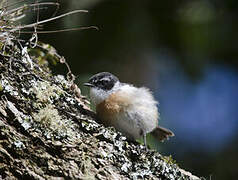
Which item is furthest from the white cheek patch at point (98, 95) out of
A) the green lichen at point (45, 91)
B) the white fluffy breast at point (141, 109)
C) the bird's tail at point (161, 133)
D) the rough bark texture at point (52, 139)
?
the bird's tail at point (161, 133)

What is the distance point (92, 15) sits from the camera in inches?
242

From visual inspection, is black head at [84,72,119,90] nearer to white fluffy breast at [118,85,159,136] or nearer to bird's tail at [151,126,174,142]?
white fluffy breast at [118,85,159,136]

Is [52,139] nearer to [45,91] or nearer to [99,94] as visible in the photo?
[45,91]

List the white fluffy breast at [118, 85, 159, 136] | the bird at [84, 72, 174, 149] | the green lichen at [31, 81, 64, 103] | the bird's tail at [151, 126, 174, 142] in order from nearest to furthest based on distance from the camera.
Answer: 1. the green lichen at [31, 81, 64, 103]
2. the bird at [84, 72, 174, 149]
3. the white fluffy breast at [118, 85, 159, 136]
4. the bird's tail at [151, 126, 174, 142]

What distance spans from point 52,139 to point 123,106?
130 centimetres

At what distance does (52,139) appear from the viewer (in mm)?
3014

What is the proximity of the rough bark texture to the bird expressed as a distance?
55 centimetres

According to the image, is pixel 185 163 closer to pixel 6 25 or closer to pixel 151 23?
pixel 151 23

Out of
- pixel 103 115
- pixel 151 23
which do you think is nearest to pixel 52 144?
pixel 103 115

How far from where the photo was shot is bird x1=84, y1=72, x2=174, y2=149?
406 centimetres

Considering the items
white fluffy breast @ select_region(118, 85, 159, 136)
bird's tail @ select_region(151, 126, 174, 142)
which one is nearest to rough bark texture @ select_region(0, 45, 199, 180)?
white fluffy breast @ select_region(118, 85, 159, 136)

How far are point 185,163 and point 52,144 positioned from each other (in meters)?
4.42

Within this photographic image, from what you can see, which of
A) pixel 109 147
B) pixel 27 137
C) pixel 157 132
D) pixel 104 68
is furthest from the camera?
pixel 104 68

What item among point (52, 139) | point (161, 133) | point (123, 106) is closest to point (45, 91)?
point (52, 139)
